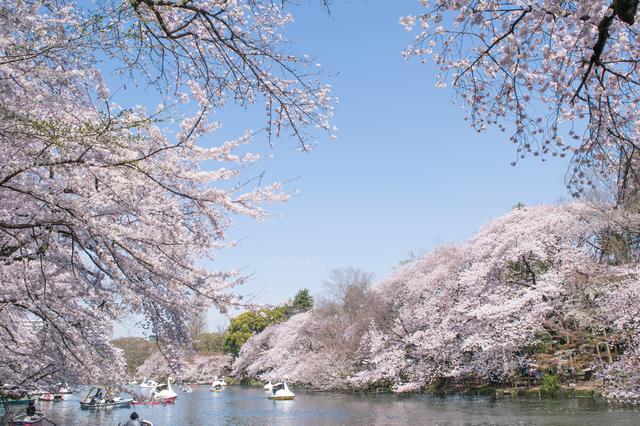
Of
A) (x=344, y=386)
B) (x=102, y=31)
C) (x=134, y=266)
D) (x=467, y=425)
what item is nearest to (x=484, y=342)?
(x=467, y=425)

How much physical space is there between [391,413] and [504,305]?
613 centimetres

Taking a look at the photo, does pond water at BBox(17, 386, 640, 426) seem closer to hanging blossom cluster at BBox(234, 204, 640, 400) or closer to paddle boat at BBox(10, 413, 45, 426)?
hanging blossom cluster at BBox(234, 204, 640, 400)

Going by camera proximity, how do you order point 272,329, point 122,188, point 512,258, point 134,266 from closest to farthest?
point 122,188 → point 134,266 → point 512,258 → point 272,329

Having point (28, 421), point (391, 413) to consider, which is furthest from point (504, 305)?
point (28, 421)

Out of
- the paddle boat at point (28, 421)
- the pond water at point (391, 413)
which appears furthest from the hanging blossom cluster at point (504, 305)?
the paddle boat at point (28, 421)

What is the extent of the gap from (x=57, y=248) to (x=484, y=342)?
60.7 feet

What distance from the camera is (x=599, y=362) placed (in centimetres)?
1775

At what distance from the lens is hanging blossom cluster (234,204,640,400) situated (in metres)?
17.8

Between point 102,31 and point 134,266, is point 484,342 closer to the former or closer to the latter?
point 134,266

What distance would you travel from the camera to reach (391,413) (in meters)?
19.4

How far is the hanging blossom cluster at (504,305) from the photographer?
17.8 m

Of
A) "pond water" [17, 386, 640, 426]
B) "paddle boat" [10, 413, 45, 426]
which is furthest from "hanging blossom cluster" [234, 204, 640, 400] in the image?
"paddle boat" [10, 413, 45, 426]

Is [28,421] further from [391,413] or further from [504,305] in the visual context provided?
[504,305]

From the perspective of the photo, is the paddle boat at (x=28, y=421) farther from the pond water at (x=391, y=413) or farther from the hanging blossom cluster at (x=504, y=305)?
the hanging blossom cluster at (x=504, y=305)
